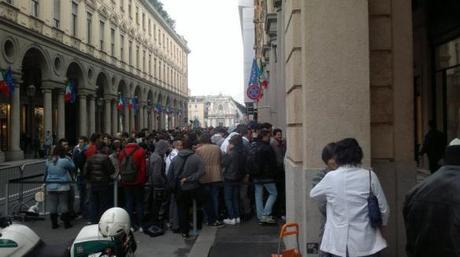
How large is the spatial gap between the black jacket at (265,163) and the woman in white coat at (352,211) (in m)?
5.71

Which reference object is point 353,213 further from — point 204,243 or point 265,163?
point 265,163

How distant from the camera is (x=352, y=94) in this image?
20.4 ft

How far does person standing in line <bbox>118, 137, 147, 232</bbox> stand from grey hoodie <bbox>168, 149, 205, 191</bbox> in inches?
28.8

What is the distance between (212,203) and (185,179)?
4.62ft

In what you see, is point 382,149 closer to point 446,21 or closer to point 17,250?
point 17,250

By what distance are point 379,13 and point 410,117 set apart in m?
1.43

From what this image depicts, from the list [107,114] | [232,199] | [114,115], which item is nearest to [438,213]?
[232,199]

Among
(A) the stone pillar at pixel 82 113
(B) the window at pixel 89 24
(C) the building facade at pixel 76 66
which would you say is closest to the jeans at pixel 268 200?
(C) the building facade at pixel 76 66

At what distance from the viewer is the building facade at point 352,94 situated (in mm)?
6215

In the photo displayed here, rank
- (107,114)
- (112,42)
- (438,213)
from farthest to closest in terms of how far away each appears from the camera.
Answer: (112,42)
(107,114)
(438,213)

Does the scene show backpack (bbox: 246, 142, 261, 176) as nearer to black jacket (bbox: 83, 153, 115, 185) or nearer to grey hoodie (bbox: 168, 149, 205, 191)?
grey hoodie (bbox: 168, 149, 205, 191)

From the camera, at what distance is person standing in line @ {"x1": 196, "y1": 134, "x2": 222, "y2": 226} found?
10.4m

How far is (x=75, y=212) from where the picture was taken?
1167 cm

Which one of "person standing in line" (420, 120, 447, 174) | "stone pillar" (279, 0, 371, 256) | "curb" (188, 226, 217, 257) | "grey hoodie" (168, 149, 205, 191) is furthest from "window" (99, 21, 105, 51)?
"stone pillar" (279, 0, 371, 256)
